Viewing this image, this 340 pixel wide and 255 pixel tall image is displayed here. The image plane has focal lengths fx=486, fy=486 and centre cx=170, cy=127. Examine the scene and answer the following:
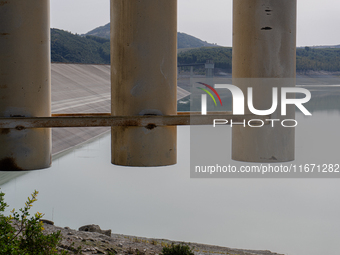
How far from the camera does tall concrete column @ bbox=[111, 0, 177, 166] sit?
974cm

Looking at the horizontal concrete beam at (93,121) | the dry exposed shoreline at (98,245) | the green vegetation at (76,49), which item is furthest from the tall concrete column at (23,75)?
the green vegetation at (76,49)

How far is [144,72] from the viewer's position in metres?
9.80

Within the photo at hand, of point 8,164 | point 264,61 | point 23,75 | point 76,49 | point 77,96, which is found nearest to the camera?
point 23,75

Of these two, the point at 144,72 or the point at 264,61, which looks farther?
the point at 264,61

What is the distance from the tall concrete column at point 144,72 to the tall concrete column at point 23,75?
149 centimetres

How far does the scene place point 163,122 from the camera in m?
9.80

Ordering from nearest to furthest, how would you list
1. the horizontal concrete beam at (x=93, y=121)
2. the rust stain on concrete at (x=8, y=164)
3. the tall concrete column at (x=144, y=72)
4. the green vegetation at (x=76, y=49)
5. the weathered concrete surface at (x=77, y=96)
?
the horizontal concrete beam at (x=93, y=121)
the tall concrete column at (x=144, y=72)
the rust stain on concrete at (x=8, y=164)
the weathered concrete surface at (x=77, y=96)
the green vegetation at (x=76, y=49)

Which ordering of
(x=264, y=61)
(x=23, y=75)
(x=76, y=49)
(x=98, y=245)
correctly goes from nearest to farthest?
1. (x=98, y=245)
2. (x=23, y=75)
3. (x=264, y=61)
4. (x=76, y=49)

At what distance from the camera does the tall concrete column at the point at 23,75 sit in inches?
381

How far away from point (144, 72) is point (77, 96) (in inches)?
1164

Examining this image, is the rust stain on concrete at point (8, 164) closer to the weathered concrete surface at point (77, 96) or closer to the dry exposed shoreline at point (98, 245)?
the dry exposed shoreline at point (98, 245)

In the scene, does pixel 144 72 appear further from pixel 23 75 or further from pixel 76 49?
pixel 76 49

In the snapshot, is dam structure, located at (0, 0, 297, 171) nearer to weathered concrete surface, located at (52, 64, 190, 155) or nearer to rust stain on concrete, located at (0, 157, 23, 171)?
rust stain on concrete, located at (0, 157, 23, 171)

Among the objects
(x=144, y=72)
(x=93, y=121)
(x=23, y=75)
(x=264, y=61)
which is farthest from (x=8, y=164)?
(x=264, y=61)
